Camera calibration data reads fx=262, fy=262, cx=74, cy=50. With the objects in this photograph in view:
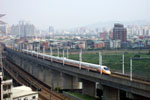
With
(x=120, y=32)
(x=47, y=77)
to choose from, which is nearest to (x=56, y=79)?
(x=47, y=77)

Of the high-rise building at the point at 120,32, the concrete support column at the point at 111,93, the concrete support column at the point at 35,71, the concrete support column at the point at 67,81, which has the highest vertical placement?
the high-rise building at the point at 120,32

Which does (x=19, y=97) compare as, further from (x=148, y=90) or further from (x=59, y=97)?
(x=148, y=90)

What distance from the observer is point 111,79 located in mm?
17188

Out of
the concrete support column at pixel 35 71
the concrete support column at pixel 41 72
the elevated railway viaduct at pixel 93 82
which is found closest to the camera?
the elevated railway viaduct at pixel 93 82

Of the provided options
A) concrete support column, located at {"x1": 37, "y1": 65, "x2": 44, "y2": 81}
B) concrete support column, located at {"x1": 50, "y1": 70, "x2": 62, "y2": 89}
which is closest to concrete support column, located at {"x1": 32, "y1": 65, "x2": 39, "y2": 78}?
concrete support column, located at {"x1": 37, "y1": 65, "x2": 44, "y2": 81}

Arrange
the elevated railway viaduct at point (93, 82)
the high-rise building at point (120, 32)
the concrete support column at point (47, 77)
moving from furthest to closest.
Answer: the high-rise building at point (120, 32) < the concrete support column at point (47, 77) < the elevated railway viaduct at point (93, 82)

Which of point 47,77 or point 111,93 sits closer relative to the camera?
point 111,93

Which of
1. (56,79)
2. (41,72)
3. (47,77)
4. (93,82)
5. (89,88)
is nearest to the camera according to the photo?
(93,82)

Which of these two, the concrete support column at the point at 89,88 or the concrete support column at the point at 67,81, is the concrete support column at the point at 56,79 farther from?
the concrete support column at the point at 89,88

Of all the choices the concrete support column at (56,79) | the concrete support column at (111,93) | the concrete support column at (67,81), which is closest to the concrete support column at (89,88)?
the concrete support column at (111,93)

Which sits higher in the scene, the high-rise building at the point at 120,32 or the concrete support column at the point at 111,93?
the high-rise building at the point at 120,32

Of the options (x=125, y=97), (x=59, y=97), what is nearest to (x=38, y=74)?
(x=59, y=97)

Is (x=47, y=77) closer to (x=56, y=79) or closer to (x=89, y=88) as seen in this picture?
(x=56, y=79)

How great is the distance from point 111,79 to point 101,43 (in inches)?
2651
